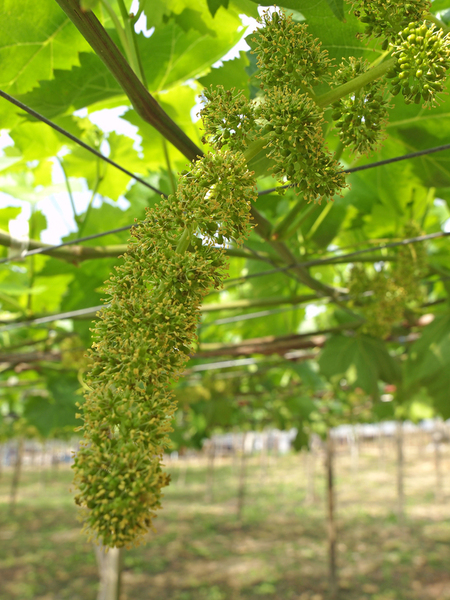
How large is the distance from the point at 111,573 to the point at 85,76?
13.1 feet

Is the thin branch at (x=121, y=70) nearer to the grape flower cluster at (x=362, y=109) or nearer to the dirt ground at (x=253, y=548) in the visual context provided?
the grape flower cluster at (x=362, y=109)

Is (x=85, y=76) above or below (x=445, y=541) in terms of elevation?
above

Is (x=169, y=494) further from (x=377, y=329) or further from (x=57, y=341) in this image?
(x=377, y=329)

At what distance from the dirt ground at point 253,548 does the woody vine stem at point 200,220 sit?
4757 mm

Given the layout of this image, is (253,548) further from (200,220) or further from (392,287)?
(200,220)

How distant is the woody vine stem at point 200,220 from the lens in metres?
0.59

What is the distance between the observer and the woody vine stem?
587mm

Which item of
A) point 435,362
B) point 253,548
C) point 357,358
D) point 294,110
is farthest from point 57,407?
point 253,548

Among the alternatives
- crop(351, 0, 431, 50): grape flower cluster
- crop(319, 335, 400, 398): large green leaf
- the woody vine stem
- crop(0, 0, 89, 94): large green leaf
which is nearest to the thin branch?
the woody vine stem

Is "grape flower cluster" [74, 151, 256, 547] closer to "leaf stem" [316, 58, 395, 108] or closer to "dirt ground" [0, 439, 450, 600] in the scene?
"leaf stem" [316, 58, 395, 108]

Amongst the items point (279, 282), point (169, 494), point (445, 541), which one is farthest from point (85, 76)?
point (169, 494)

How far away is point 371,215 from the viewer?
6.41ft

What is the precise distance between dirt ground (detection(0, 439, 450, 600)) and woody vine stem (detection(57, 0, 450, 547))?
476cm

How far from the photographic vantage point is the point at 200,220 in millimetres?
621
